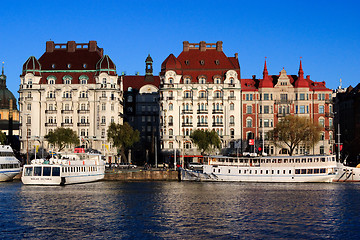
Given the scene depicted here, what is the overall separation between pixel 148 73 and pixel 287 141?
5771cm

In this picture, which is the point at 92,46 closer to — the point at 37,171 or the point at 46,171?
the point at 46,171

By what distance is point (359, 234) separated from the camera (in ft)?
176

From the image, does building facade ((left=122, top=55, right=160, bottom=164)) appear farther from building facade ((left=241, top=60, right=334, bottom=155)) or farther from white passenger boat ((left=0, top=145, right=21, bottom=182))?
white passenger boat ((left=0, top=145, right=21, bottom=182))

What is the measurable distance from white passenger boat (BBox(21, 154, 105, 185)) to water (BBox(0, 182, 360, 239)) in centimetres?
831

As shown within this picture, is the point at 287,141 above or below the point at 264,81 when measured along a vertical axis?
below

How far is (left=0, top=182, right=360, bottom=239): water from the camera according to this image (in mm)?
53656

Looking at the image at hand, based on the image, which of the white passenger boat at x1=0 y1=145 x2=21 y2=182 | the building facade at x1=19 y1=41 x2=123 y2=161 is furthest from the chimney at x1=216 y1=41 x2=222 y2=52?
the white passenger boat at x1=0 y1=145 x2=21 y2=182

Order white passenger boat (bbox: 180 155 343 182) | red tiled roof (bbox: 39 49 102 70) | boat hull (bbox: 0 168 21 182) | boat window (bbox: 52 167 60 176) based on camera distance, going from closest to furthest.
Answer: boat window (bbox: 52 167 60 176), white passenger boat (bbox: 180 155 343 182), boat hull (bbox: 0 168 21 182), red tiled roof (bbox: 39 49 102 70)

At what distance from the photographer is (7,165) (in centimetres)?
11856

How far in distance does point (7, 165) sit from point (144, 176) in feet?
88.3

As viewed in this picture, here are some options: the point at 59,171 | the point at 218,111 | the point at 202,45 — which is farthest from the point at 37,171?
the point at 202,45

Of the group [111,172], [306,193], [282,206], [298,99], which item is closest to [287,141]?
[298,99]

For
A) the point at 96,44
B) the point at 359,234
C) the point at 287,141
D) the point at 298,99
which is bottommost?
the point at 359,234

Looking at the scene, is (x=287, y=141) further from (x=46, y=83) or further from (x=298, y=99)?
(x=46, y=83)
